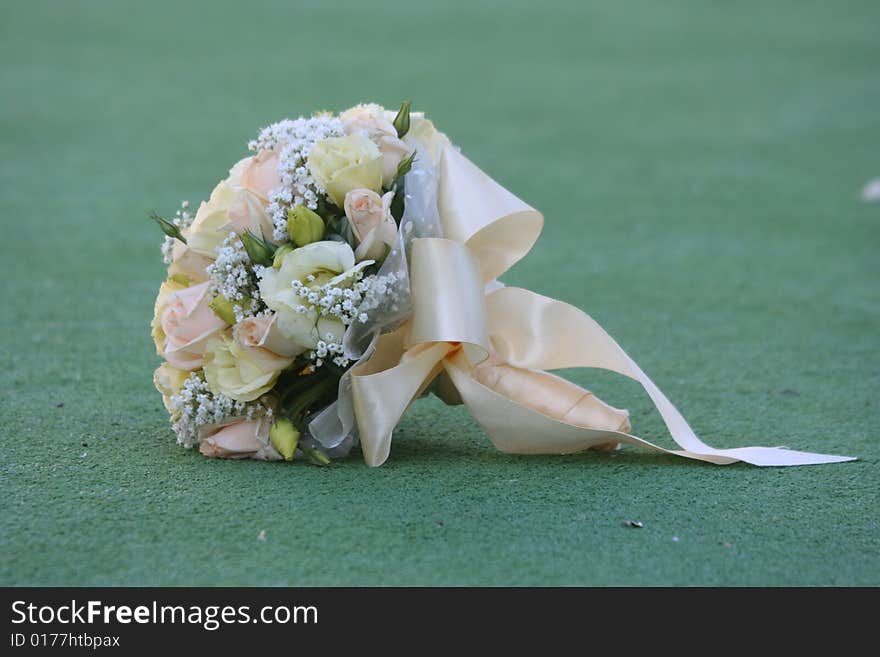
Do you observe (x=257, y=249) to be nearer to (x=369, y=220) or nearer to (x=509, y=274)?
(x=369, y=220)

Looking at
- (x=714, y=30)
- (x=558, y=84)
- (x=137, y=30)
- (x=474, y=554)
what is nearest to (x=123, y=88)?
(x=137, y=30)

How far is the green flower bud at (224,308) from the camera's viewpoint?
212 cm

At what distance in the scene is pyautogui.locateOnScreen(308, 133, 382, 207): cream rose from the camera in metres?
2.09

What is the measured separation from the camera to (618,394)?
112 inches

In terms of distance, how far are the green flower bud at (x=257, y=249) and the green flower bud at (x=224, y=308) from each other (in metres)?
0.09

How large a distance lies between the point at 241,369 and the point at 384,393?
260 millimetres

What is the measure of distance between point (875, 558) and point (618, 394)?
3.51 feet

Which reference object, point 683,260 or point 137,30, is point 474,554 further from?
point 137,30

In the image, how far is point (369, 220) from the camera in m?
2.08

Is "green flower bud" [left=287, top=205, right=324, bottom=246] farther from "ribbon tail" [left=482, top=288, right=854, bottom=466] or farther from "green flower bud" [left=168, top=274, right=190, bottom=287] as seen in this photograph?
"ribbon tail" [left=482, top=288, right=854, bottom=466]

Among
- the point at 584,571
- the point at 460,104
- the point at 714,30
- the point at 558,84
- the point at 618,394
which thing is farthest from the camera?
the point at 714,30

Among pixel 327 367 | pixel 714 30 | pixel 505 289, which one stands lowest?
pixel 327 367

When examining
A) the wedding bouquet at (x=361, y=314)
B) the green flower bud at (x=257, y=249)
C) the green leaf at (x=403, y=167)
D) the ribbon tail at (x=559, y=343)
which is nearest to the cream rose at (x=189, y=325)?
the wedding bouquet at (x=361, y=314)

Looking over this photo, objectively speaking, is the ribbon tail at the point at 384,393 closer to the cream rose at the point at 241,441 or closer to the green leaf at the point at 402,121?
the cream rose at the point at 241,441
